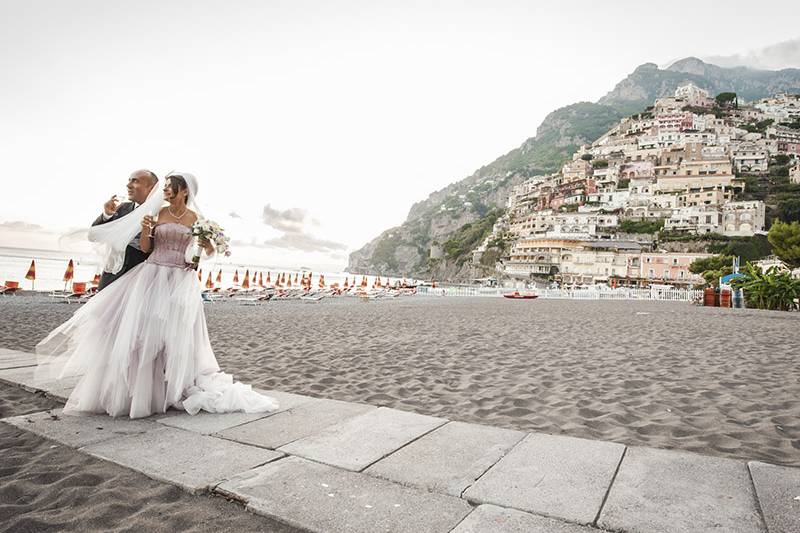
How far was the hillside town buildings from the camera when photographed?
82.2 m

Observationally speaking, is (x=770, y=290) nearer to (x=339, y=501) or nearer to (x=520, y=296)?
(x=520, y=296)

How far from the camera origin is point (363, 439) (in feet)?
10.9

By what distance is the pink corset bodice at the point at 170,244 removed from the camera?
4.18m

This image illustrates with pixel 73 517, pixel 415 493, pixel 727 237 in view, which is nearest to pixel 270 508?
pixel 415 493

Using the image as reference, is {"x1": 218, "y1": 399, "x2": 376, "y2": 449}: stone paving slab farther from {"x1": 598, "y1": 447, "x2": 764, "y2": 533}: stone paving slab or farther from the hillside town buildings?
the hillside town buildings

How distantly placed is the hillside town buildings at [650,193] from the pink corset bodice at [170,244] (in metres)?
72.7

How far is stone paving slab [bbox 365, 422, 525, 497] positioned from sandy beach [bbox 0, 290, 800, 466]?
65 centimetres

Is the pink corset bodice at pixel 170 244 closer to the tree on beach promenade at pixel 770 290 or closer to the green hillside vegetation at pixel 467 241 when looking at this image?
the tree on beach promenade at pixel 770 290

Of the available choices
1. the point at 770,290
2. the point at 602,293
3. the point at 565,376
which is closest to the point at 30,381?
the point at 565,376

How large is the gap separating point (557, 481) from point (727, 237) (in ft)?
324

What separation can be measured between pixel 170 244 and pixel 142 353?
3.30 feet

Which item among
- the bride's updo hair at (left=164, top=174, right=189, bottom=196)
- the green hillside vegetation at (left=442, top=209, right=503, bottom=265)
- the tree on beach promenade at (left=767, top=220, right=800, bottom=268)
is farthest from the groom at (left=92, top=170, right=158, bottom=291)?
the green hillside vegetation at (left=442, top=209, right=503, bottom=265)

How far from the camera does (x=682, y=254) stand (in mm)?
75688

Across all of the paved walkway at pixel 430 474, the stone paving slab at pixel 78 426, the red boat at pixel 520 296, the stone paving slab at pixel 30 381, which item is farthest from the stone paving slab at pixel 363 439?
the red boat at pixel 520 296
